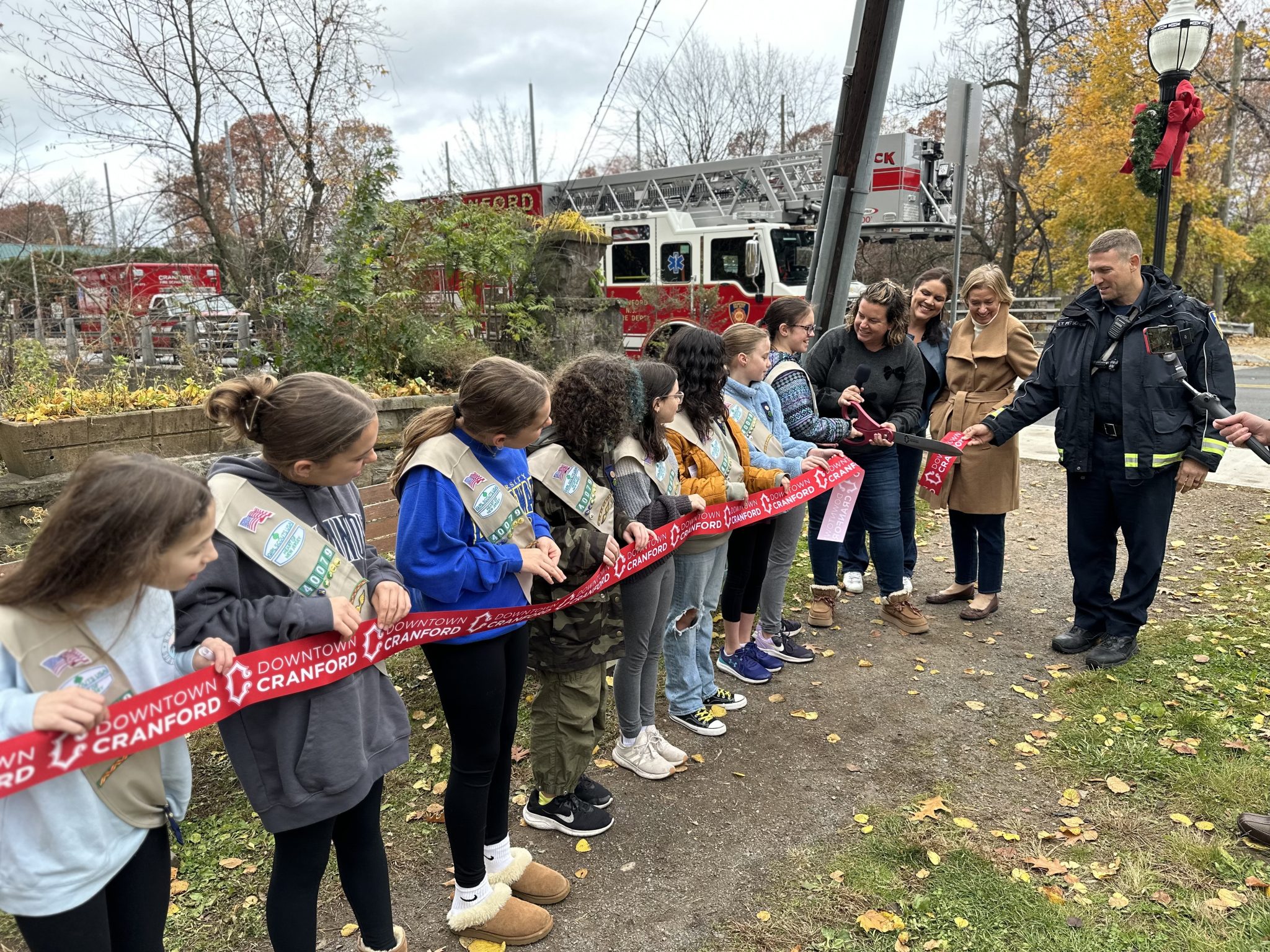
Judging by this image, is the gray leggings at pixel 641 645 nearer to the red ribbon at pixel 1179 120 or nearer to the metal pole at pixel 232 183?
the red ribbon at pixel 1179 120

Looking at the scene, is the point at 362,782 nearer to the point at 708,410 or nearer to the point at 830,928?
the point at 830,928

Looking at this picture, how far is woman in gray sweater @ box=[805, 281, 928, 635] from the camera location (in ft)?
16.7

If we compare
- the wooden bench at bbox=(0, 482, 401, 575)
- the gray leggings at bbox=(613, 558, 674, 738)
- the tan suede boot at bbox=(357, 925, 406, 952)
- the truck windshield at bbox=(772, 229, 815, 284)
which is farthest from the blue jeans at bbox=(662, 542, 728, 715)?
the truck windshield at bbox=(772, 229, 815, 284)

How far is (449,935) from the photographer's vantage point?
9.14 ft

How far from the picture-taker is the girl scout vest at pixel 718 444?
3799 mm

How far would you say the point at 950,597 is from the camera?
591 centimetres

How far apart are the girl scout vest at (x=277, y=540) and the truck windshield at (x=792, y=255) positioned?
14.7m

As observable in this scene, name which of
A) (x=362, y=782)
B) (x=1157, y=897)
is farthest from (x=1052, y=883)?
(x=362, y=782)

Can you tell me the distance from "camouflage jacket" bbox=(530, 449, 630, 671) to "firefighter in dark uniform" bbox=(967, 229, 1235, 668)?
10.2ft

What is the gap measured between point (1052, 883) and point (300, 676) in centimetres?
270

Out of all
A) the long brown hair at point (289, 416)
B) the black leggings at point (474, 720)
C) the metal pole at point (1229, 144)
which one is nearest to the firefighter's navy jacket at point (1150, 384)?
the black leggings at point (474, 720)

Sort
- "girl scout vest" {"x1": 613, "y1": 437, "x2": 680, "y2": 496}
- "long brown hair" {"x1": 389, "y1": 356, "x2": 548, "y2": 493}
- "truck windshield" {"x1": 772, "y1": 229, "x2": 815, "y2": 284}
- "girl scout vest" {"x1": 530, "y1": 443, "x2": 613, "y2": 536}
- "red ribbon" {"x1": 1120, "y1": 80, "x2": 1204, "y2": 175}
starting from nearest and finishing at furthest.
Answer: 1. "long brown hair" {"x1": 389, "y1": 356, "x2": 548, "y2": 493}
2. "girl scout vest" {"x1": 530, "y1": 443, "x2": 613, "y2": 536}
3. "girl scout vest" {"x1": 613, "y1": 437, "x2": 680, "y2": 496}
4. "red ribbon" {"x1": 1120, "y1": 80, "x2": 1204, "y2": 175}
5. "truck windshield" {"x1": 772, "y1": 229, "x2": 815, "y2": 284}

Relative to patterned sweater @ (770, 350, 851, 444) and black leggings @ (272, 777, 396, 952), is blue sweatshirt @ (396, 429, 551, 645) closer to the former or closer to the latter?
black leggings @ (272, 777, 396, 952)

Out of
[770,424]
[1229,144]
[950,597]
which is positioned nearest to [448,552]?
[770,424]
